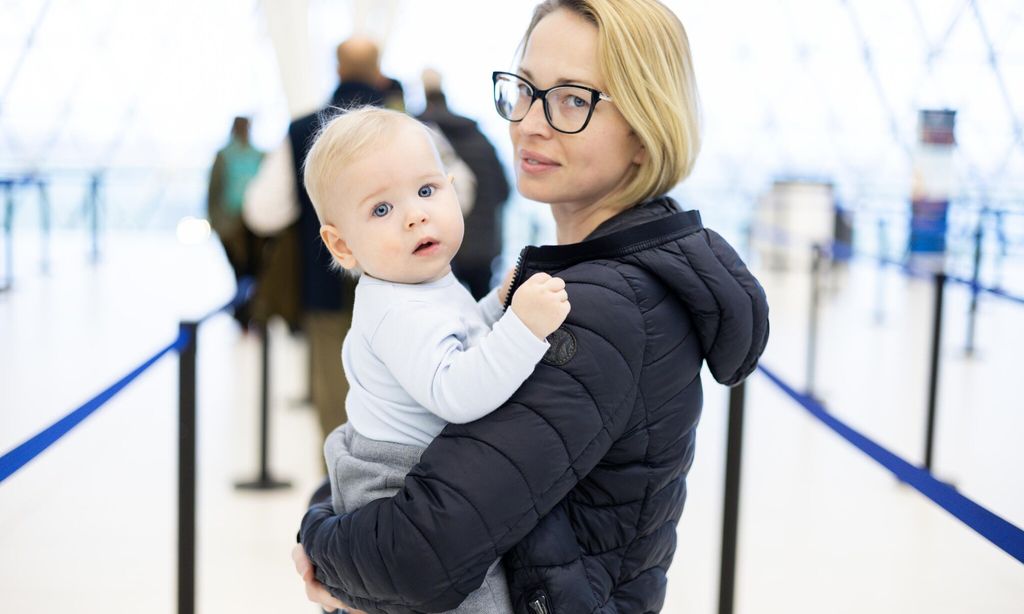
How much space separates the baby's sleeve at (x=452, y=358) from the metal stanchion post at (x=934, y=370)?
3905mm

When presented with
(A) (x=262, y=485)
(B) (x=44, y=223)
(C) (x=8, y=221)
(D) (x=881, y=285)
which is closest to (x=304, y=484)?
(A) (x=262, y=485)

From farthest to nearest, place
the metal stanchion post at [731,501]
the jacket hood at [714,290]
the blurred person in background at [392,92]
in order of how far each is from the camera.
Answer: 1. the blurred person in background at [392,92]
2. the metal stanchion post at [731,501]
3. the jacket hood at [714,290]

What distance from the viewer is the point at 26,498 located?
14.5 feet

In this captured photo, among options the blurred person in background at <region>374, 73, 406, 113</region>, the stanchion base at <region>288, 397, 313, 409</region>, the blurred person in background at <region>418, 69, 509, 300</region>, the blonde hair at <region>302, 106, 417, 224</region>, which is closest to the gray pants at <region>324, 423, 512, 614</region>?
the blonde hair at <region>302, 106, 417, 224</region>

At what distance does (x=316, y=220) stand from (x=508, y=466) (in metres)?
3.02

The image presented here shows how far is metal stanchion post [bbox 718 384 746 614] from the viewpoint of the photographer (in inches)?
113

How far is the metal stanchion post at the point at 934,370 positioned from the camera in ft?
15.4

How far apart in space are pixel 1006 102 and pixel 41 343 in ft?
60.9

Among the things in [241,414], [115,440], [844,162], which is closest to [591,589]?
[115,440]

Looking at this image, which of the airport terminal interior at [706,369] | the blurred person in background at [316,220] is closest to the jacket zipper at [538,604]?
the airport terminal interior at [706,369]

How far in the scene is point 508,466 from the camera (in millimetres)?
1215

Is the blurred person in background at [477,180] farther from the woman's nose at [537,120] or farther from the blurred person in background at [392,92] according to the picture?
the woman's nose at [537,120]

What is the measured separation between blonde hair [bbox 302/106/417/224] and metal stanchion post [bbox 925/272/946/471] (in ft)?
12.8

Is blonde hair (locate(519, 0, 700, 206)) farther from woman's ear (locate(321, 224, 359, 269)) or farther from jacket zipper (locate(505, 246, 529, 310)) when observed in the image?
woman's ear (locate(321, 224, 359, 269))
